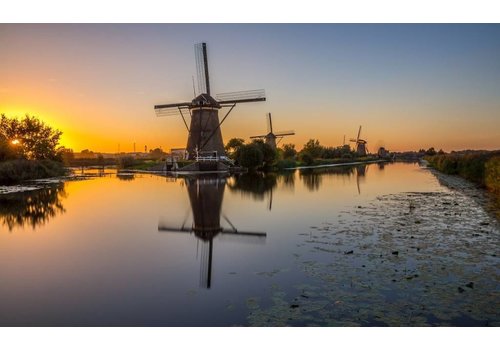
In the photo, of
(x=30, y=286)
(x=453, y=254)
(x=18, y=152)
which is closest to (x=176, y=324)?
(x=30, y=286)

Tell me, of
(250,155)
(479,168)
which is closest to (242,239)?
(479,168)

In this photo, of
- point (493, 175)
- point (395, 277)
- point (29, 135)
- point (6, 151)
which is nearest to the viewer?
point (395, 277)

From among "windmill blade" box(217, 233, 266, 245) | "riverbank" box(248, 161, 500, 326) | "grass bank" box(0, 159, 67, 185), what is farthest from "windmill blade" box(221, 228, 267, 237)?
"grass bank" box(0, 159, 67, 185)

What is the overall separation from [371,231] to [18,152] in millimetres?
31852

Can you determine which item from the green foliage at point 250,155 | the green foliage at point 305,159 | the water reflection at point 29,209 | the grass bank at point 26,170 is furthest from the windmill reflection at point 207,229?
the green foliage at point 305,159

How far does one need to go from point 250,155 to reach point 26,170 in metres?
20.6

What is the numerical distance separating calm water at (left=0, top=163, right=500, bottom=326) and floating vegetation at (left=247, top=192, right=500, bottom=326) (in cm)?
2

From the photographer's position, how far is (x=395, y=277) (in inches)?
213

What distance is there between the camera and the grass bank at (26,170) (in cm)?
2555

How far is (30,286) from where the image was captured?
5500 millimetres

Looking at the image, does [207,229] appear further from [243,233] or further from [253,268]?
[253,268]

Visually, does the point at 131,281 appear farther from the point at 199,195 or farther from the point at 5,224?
the point at 199,195

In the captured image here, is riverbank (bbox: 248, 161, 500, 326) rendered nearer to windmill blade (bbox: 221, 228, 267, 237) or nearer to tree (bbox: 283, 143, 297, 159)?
windmill blade (bbox: 221, 228, 267, 237)

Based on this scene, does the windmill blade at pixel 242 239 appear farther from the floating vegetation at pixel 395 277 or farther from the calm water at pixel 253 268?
the floating vegetation at pixel 395 277
